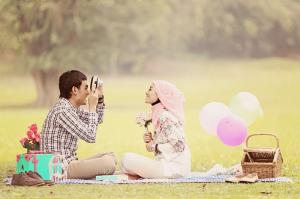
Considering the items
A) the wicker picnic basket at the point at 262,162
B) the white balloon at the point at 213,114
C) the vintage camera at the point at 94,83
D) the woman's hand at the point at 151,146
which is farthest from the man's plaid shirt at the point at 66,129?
the white balloon at the point at 213,114

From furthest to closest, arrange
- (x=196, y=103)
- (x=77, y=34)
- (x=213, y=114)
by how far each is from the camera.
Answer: (x=77, y=34)
(x=196, y=103)
(x=213, y=114)

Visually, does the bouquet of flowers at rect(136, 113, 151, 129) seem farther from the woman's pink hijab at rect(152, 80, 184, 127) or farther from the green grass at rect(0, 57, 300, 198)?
the green grass at rect(0, 57, 300, 198)

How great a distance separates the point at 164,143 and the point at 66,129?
69 cm

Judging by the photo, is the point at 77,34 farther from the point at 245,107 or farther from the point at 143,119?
the point at 143,119

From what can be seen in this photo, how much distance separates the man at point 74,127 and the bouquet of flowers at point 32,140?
0.05 metres

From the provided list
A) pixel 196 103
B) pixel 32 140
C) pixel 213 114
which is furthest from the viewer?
pixel 196 103

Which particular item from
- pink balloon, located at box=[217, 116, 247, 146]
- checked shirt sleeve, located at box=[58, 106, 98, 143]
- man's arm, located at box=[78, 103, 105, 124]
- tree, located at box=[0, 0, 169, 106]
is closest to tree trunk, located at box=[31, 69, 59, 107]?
tree, located at box=[0, 0, 169, 106]

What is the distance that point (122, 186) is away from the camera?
5.71m

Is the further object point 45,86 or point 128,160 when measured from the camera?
point 45,86

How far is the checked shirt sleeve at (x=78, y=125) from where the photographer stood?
5.93 m

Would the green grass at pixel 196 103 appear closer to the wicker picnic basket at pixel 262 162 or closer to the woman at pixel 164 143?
the wicker picnic basket at pixel 262 162

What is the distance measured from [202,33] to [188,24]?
0.25 metres

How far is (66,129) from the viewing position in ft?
19.6

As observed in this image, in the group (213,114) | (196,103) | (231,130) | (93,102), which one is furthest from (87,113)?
(196,103)
